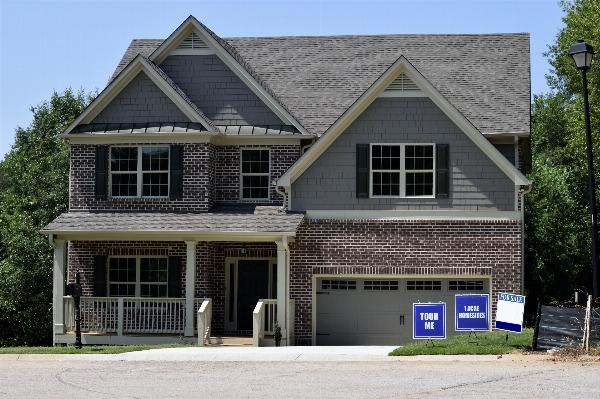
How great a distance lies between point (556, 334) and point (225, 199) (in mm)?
12114

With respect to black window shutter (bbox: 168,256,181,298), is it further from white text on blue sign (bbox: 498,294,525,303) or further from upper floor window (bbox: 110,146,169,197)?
white text on blue sign (bbox: 498,294,525,303)

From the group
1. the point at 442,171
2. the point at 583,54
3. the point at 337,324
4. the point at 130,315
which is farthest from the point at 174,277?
the point at 583,54

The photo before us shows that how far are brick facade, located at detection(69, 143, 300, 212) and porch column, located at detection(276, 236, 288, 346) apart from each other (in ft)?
9.15

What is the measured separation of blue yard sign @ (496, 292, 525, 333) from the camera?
2189 cm

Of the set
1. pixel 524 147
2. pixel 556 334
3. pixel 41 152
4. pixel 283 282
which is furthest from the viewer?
pixel 41 152

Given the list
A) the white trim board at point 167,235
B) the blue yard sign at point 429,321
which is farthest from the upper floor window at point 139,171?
the blue yard sign at point 429,321

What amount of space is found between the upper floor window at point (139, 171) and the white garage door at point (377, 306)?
5700 mm

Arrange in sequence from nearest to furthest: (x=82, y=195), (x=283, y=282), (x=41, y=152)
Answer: (x=283, y=282) < (x=82, y=195) < (x=41, y=152)

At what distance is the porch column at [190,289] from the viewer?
89.9 ft

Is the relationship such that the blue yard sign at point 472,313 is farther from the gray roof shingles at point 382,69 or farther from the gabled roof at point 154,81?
the gabled roof at point 154,81

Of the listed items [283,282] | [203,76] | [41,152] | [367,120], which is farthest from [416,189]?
[41,152]

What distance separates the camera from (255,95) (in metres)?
29.7

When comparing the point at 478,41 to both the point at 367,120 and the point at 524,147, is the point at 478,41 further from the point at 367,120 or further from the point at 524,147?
the point at 367,120

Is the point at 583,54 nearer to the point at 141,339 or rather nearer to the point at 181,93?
the point at 181,93
